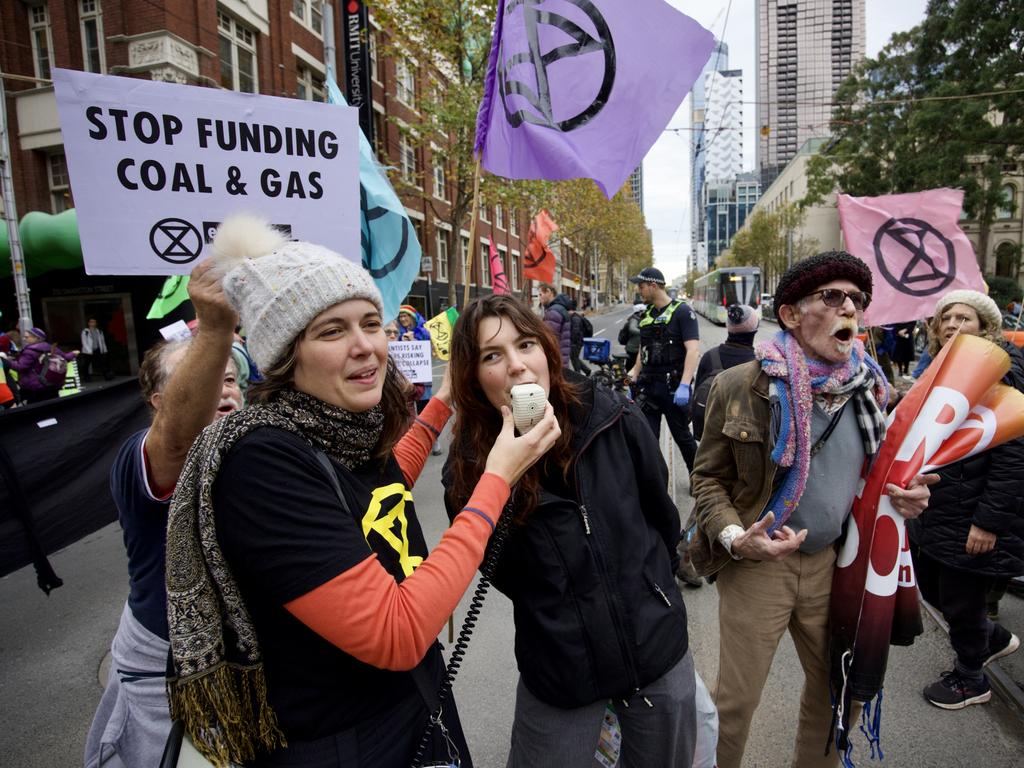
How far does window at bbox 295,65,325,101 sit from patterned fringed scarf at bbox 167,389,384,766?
22.5 m

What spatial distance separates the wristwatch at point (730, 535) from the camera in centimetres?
209

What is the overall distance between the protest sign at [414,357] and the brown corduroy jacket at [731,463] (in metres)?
5.05

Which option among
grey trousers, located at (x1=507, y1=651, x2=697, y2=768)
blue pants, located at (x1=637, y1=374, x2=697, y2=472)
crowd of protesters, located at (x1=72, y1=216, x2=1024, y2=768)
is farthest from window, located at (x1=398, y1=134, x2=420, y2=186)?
grey trousers, located at (x1=507, y1=651, x2=697, y2=768)

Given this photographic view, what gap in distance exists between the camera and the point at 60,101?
2.61 metres

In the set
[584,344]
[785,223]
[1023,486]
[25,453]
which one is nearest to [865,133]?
[785,223]

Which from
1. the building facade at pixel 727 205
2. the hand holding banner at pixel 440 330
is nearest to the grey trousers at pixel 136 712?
the hand holding banner at pixel 440 330

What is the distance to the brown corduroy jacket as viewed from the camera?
7.09 feet

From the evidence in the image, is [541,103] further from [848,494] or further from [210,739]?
[210,739]

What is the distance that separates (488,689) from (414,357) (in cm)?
447

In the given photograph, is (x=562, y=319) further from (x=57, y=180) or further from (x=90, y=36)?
(x=57, y=180)

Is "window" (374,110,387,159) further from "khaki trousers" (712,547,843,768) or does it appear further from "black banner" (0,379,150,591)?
"khaki trousers" (712,547,843,768)

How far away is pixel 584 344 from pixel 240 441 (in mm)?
10426

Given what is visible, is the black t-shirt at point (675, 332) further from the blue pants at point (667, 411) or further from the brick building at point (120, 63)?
the brick building at point (120, 63)

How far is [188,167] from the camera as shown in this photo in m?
2.92
